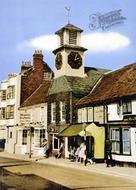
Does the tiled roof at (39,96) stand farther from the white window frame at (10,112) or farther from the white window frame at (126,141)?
the white window frame at (126,141)

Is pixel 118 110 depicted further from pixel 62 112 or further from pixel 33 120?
pixel 33 120

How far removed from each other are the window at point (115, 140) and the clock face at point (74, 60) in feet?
38.8

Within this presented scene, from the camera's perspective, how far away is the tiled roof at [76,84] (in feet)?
116

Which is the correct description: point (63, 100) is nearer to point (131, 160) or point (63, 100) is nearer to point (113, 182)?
point (131, 160)

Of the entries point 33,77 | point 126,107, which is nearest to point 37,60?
point 33,77

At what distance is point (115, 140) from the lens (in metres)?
27.6

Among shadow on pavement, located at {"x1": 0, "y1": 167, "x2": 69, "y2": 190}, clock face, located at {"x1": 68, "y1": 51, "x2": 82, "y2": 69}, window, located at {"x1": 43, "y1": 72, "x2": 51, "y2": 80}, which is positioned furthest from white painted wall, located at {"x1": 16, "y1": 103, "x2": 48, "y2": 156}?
shadow on pavement, located at {"x1": 0, "y1": 167, "x2": 69, "y2": 190}

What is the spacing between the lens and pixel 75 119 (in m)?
34.7

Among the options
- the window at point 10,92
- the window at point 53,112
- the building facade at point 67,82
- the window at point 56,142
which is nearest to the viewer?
the building facade at point 67,82

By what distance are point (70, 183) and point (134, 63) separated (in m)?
17.9

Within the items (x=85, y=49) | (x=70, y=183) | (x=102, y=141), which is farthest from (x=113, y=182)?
(x=85, y=49)

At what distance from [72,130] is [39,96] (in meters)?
13.4

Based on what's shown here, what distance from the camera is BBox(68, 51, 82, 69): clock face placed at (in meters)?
37.8

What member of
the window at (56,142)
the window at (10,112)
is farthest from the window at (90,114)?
the window at (10,112)
